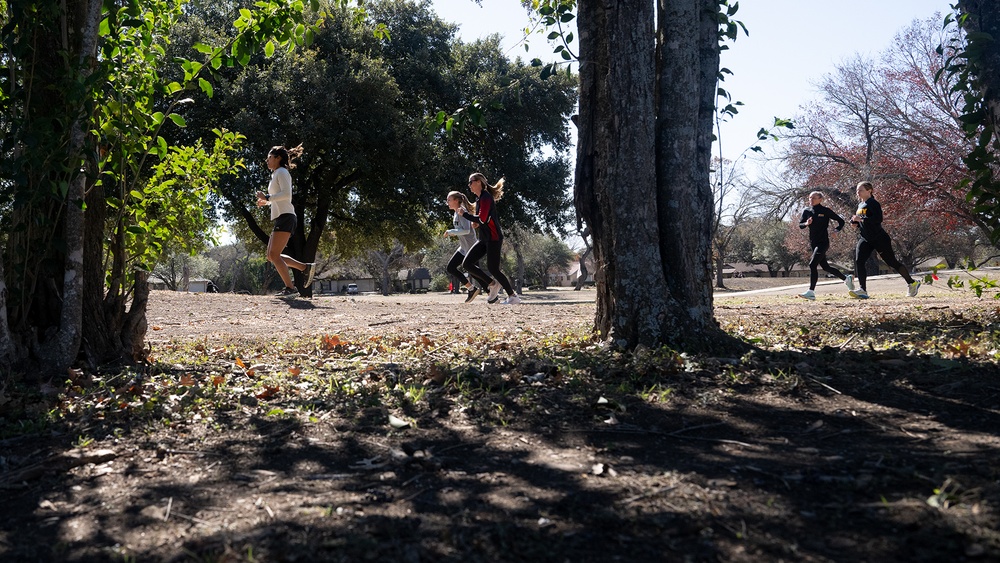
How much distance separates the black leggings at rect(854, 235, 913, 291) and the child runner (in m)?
6.25

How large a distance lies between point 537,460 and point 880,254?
10.3m

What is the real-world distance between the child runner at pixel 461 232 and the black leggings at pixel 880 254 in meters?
6.25

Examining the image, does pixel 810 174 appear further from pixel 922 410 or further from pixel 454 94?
pixel 922 410

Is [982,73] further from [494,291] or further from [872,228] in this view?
[494,291]

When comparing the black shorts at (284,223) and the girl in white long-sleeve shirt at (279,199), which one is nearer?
A: the girl in white long-sleeve shirt at (279,199)

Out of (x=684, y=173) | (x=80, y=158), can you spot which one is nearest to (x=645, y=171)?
(x=684, y=173)

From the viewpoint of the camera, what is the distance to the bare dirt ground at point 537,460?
7.43ft

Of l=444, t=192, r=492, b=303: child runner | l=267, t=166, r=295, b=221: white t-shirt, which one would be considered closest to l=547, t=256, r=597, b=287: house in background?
l=444, t=192, r=492, b=303: child runner

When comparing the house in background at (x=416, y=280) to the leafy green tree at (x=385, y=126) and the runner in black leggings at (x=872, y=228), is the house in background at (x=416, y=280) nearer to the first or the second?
the leafy green tree at (x=385, y=126)

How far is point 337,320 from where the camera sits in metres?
11.0

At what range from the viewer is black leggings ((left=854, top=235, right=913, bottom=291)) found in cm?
1111

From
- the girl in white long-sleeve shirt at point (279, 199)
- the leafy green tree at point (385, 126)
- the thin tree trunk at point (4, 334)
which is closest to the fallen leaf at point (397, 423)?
the thin tree trunk at point (4, 334)

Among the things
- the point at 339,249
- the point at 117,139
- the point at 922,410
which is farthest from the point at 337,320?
the point at 339,249

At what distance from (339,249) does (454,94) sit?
9.83 m
